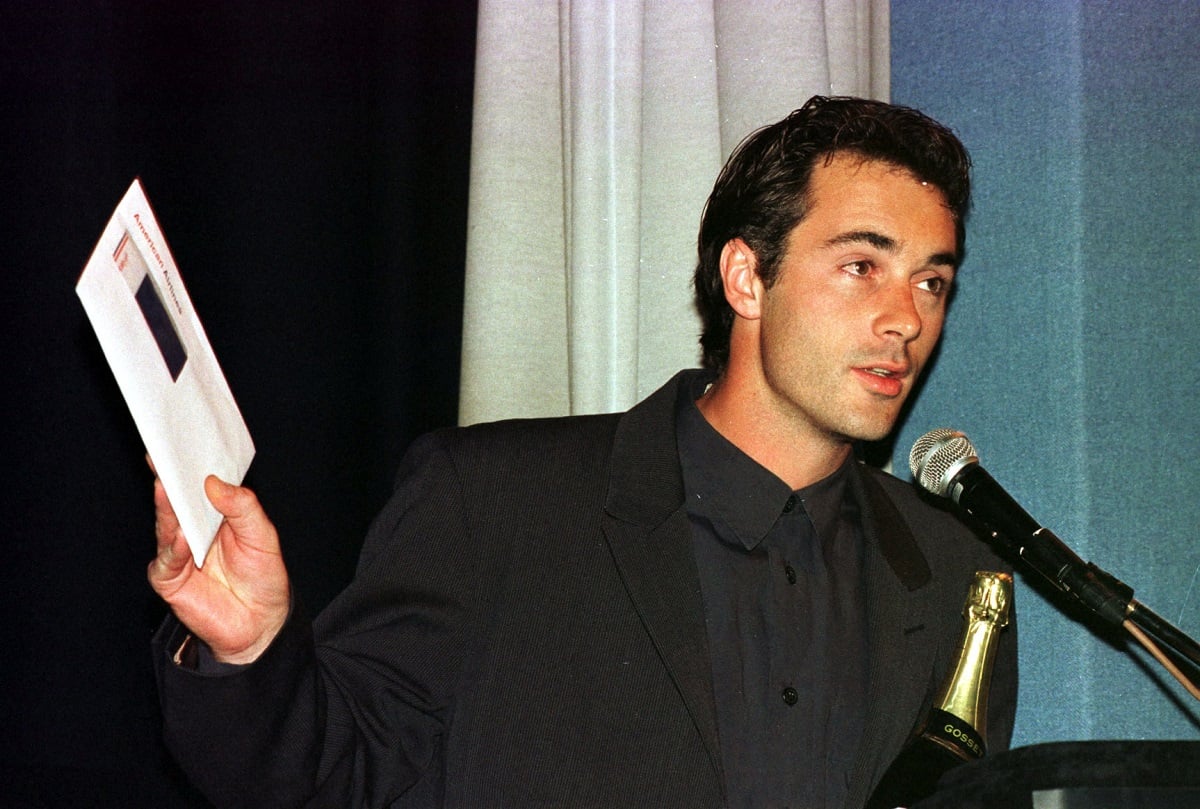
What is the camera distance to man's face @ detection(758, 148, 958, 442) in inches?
65.5

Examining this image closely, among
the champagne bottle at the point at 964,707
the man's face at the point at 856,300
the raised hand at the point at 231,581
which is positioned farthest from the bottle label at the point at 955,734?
the raised hand at the point at 231,581

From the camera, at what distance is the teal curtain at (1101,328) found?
5.86 ft

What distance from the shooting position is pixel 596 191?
2.03 meters

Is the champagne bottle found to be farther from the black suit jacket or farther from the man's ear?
the man's ear

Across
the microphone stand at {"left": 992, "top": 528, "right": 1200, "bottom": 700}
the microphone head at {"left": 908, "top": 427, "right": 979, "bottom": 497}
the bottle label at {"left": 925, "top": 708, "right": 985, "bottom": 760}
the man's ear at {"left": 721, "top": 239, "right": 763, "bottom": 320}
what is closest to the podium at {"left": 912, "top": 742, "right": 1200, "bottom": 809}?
the microphone stand at {"left": 992, "top": 528, "right": 1200, "bottom": 700}

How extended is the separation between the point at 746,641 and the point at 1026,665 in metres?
0.51

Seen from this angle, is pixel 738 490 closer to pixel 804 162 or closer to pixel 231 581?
pixel 804 162

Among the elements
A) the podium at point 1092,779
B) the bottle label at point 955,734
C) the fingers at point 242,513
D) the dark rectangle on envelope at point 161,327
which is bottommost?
the bottle label at point 955,734

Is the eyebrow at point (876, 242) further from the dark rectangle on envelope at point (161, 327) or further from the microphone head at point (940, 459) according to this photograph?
the dark rectangle on envelope at point (161, 327)

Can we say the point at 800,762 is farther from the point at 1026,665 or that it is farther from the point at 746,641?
the point at 1026,665

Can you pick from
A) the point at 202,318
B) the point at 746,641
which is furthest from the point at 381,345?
the point at 746,641

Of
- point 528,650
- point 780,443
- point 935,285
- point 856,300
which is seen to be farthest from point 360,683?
point 935,285

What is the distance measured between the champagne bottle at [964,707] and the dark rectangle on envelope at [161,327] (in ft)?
2.93

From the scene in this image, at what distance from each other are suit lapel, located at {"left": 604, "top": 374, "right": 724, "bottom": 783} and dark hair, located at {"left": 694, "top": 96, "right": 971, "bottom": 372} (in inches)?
11.8
